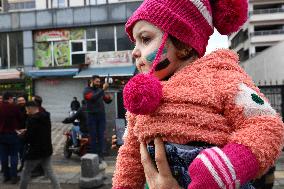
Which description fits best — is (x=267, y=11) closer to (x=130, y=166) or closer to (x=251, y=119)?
(x=130, y=166)

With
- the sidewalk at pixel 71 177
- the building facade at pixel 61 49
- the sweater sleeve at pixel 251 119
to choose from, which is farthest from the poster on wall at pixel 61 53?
the sweater sleeve at pixel 251 119

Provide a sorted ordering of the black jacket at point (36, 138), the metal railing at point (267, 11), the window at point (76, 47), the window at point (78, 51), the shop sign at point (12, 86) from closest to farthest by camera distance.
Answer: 1. the black jacket at point (36, 138)
2. the shop sign at point (12, 86)
3. the window at point (78, 51)
4. the window at point (76, 47)
5. the metal railing at point (267, 11)

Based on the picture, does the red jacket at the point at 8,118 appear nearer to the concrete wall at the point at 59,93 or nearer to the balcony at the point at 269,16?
the concrete wall at the point at 59,93

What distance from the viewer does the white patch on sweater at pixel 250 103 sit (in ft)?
4.16

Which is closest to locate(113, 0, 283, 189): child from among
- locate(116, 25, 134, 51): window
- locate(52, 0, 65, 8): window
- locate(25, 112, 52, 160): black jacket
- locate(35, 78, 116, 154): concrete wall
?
locate(25, 112, 52, 160): black jacket

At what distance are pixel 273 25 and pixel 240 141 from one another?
→ 194 feet

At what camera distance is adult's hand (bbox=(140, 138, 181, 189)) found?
4.53 ft

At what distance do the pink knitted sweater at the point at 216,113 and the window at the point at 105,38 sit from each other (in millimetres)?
23714

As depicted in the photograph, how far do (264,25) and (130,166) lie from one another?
57.5 m

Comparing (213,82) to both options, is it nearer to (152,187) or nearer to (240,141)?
(240,141)

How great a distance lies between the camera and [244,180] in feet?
3.86

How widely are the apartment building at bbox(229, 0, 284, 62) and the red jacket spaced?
160 feet

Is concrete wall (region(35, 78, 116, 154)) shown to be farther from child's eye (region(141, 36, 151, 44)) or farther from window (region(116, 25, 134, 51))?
child's eye (region(141, 36, 151, 44))

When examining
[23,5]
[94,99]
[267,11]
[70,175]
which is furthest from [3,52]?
[267,11]
